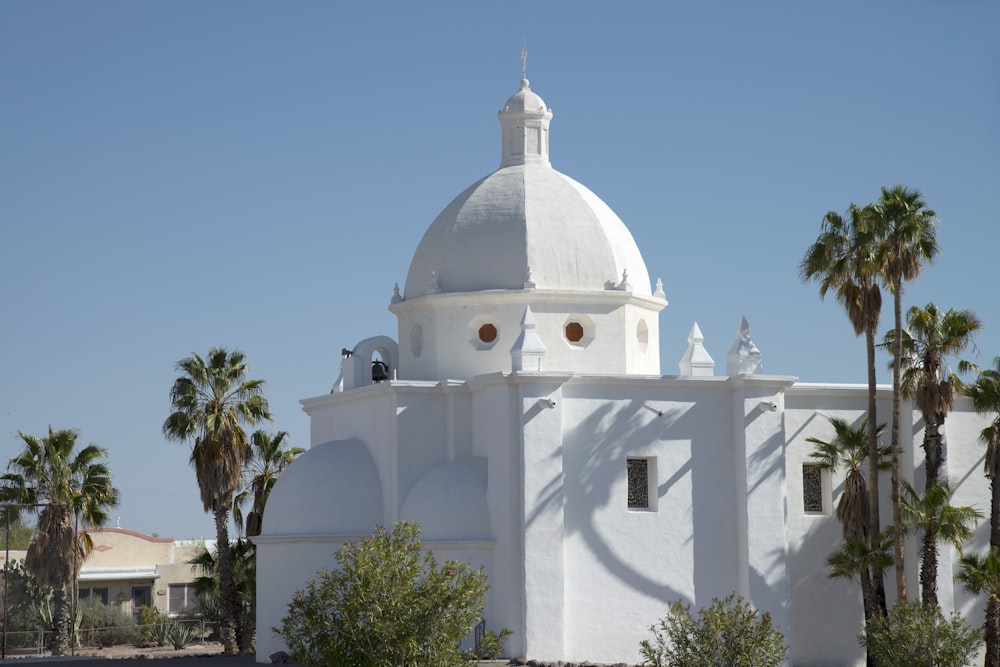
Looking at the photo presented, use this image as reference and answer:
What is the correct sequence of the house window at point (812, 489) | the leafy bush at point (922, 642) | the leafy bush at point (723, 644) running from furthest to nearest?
1. the house window at point (812, 489)
2. the leafy bush at point (922, 642)
3. the leafy bush at point (723, 644)

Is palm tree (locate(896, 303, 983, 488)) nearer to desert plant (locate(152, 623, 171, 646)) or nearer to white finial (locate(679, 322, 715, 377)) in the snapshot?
white finial (locate(679, 322, 715, 377))

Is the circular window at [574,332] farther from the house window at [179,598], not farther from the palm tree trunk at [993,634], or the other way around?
the house window at [179,598]

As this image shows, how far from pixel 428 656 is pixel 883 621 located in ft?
31.2

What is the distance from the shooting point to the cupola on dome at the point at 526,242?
3259 cm

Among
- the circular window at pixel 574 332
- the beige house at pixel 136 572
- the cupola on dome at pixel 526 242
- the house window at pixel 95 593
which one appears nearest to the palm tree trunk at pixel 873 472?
the cupola on dome at pixel 526 242

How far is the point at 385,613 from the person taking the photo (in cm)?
1898

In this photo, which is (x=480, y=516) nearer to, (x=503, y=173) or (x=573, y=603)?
(x=573, y=603)

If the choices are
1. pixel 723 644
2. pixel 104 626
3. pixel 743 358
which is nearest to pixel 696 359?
pixel 743 358

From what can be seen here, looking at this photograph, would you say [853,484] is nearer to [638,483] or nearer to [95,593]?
[638,483]

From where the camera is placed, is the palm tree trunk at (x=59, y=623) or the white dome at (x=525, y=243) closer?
the white dome at (x=525, y=243)

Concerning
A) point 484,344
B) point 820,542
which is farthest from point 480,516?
point 820,542

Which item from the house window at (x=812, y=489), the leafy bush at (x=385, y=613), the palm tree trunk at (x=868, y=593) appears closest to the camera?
the leafy bush at (x=385, y=613)

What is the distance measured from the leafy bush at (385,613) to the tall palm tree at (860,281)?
40.6 feet

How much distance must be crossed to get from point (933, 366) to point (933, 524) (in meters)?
3.52
